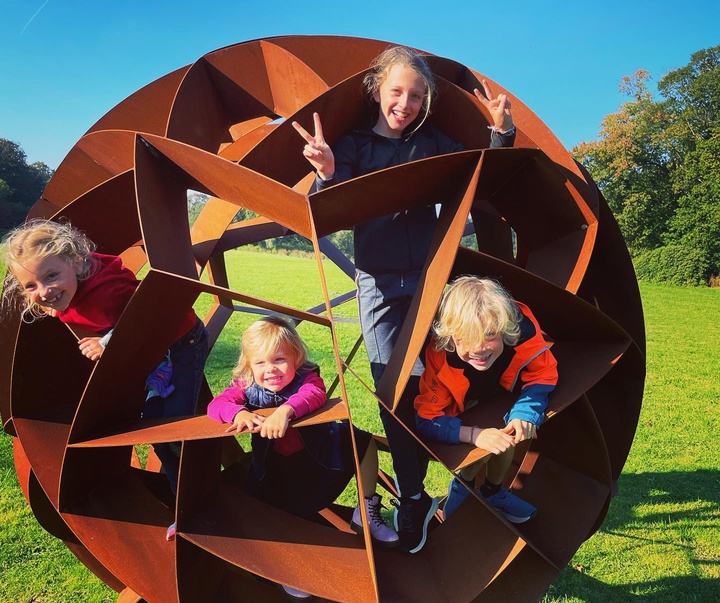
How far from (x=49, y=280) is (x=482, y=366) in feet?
5.92

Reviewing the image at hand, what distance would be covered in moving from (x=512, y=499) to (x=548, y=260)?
1.10 meters

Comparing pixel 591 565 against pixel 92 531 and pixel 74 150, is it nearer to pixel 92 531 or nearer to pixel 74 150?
pixel 92 531

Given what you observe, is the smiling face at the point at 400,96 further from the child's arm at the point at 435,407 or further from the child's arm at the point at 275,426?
the child's arm at the point at 275,426

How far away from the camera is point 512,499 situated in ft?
9.23

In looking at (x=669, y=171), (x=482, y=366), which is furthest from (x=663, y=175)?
(x=482, y=366)

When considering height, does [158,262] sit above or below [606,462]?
above

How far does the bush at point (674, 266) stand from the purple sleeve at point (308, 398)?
3306 centimetres

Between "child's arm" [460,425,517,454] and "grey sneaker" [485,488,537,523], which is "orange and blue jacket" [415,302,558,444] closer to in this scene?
"child's arm" [460,425,517,454]

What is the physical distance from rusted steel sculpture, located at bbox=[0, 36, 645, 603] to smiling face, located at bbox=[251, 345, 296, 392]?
1.15 ft

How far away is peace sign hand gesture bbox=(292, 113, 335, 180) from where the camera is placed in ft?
8.36

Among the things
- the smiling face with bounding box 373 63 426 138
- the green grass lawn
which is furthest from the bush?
the smiling face with bounding box 373 63 426 138

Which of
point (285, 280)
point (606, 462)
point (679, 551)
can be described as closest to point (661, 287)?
point (285, 280)

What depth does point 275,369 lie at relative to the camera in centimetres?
275

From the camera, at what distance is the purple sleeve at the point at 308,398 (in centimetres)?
240
